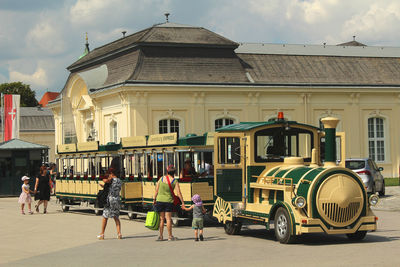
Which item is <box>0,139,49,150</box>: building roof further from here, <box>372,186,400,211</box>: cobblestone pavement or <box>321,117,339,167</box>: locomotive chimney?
<box>321,117,339,167</box>: locomotive chimney

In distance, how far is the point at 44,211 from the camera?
2748 cm

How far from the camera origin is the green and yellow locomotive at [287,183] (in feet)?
49.6

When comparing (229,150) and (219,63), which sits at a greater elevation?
(219,63)

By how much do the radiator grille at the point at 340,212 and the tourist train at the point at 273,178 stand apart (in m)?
0.01

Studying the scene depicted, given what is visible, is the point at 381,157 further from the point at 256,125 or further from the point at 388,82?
the point at 256,125

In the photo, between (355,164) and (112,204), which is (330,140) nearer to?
(112,204)

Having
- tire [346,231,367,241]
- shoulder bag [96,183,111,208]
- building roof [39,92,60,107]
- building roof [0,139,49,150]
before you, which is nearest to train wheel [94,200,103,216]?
shoulder bag [96,183,111,208]

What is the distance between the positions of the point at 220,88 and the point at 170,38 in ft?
12.8

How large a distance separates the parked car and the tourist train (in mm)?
10066

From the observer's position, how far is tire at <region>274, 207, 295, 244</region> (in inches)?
599

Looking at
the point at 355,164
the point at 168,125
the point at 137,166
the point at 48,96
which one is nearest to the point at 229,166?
the point at 137,166

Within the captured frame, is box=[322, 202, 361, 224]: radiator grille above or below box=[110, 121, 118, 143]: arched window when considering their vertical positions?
below

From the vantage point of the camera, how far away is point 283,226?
15.5 metres

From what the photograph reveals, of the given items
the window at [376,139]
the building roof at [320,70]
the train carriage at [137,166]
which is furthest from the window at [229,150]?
the window at [376,139]
